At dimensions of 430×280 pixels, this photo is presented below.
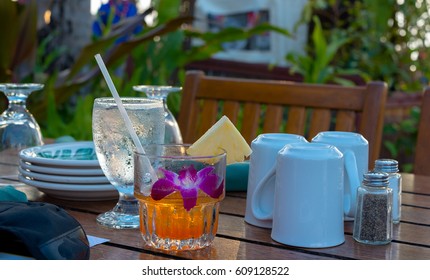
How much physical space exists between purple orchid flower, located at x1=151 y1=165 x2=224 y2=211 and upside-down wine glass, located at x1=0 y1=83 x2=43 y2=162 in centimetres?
49

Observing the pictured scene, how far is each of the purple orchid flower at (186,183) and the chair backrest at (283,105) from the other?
92cm

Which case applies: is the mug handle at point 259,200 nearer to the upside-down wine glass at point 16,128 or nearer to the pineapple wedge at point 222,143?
the pineapple wedge at point 222,143

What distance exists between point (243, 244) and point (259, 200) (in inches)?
4.1

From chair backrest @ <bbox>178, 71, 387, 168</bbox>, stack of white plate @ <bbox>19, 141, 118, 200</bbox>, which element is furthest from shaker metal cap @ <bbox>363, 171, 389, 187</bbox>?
chair backrest @ <bbox>178, 71, 387, 168</bbox>

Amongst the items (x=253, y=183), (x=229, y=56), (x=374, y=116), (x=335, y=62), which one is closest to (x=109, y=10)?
(x=335, y=62)

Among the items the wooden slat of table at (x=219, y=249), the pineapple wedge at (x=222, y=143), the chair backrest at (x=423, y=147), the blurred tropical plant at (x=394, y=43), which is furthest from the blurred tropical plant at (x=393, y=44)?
the wooden slat of table at (x=219, y=249)

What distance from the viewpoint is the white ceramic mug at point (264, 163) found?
3.70ft

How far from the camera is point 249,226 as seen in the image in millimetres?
1148

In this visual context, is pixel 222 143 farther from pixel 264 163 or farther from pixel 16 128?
pixel 16 128

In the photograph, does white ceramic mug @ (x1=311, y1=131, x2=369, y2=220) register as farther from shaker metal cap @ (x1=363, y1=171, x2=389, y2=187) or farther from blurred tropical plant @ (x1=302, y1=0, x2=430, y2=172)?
blurred tropical plant @ (x1=302, y1=0, x2=430, y2=172)

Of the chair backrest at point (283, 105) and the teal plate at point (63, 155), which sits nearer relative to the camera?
the teal plate at point (63, 155)

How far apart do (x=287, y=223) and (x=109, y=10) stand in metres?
3.97

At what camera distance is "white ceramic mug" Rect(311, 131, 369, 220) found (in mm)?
1144

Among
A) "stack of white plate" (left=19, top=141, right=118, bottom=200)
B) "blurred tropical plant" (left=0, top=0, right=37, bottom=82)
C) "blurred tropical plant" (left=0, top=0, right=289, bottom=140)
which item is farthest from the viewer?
"blurred tropical plant" (left=0, top=0, right=289, bottom=140)
